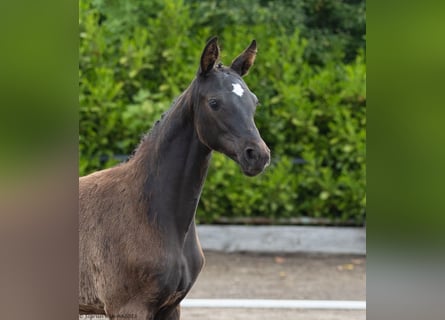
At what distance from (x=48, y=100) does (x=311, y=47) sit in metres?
7.30

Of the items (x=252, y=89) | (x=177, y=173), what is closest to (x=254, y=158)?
(x=177, y=173)

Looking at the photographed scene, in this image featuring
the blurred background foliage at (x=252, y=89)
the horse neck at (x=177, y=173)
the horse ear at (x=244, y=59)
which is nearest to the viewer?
the horse neck at (x=177, y=173)

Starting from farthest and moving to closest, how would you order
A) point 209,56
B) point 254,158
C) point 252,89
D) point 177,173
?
point 252,89
point 177,173
point 209,56
point 254,158

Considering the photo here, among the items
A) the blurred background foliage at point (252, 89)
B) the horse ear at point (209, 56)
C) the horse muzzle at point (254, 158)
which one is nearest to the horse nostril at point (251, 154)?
the horse muzzle at point (254, 158)

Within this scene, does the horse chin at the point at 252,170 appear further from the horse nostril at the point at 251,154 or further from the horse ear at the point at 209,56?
the horse ear at the point at 209,56

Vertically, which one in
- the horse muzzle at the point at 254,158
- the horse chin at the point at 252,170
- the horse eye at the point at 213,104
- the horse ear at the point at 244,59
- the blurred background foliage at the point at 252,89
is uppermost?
the horse ear at the point at 244,59

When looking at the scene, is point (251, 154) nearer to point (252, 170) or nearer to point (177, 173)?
point (252, 170)

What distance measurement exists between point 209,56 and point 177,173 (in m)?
0.47

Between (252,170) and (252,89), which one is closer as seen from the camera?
(252,170)

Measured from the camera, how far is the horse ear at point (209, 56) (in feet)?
8.19

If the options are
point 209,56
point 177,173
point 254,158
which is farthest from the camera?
point 177,173

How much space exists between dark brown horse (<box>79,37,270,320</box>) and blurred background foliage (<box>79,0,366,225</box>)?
13.9ft

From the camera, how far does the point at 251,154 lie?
2406mm

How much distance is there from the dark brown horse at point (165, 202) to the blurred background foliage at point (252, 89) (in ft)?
13.9
